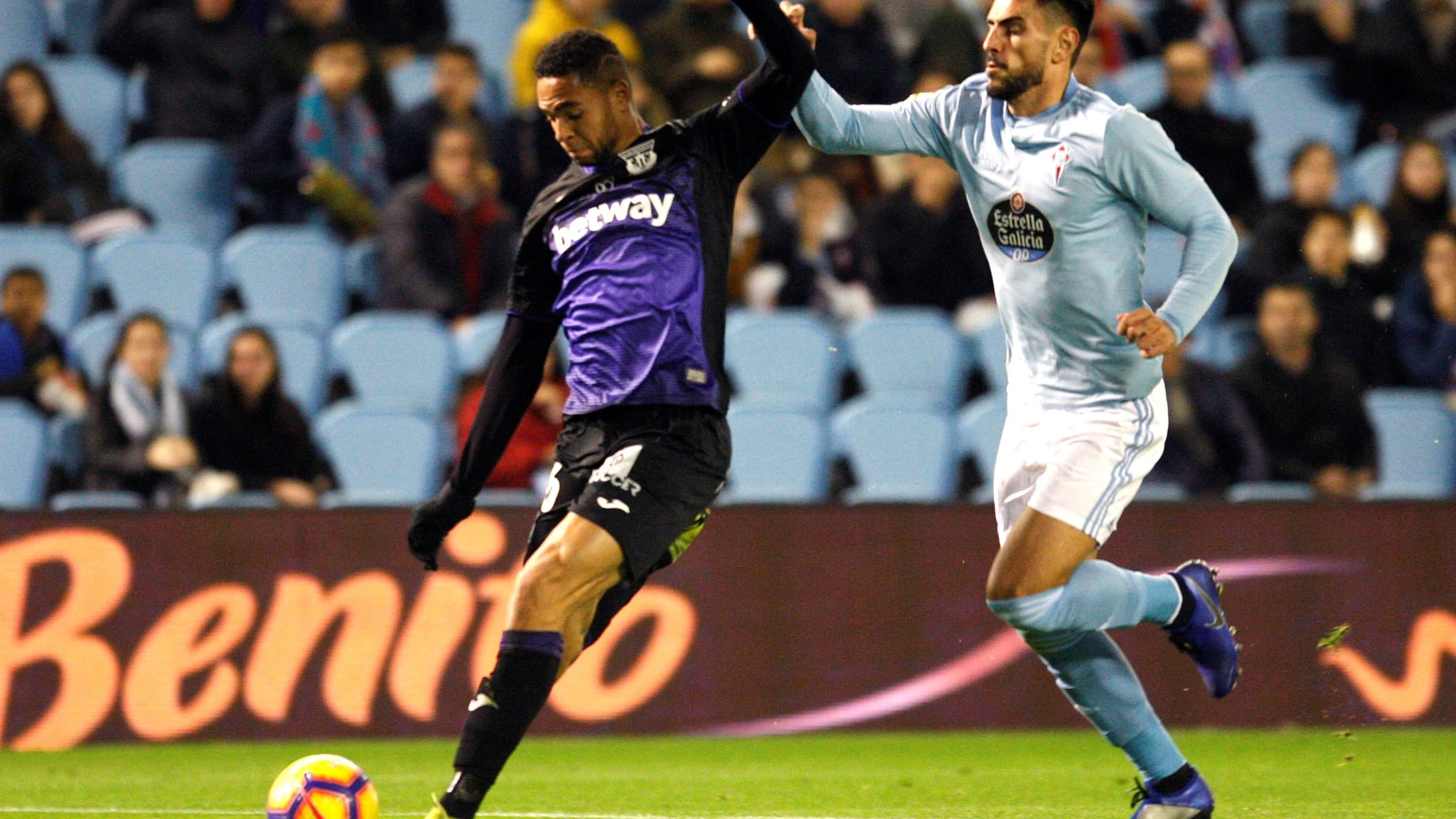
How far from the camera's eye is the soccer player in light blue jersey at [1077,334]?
5066 mm

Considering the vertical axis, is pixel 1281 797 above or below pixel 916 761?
above

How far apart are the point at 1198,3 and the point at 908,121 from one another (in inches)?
328

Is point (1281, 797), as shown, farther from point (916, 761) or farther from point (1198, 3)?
point (1198, 3)

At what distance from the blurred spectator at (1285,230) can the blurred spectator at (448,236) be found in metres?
3.95

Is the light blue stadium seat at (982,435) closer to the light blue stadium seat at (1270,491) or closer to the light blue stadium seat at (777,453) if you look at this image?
the light blue stadium seat at (777,453)

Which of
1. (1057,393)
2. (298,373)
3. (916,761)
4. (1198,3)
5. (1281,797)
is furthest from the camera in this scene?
(1198,3)

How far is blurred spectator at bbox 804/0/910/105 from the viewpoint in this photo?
38.4 feet

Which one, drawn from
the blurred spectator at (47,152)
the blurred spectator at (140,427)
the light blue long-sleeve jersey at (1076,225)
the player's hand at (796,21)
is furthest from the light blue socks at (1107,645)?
the blurred spectator at (47,152)

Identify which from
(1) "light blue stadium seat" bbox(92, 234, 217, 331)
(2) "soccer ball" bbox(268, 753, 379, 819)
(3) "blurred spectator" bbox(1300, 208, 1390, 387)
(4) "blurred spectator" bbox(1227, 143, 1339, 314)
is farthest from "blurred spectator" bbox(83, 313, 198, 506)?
(3) "blurred spectator" bbox(1300, 208, 1390, 387)

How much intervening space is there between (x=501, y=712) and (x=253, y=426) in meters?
5.02

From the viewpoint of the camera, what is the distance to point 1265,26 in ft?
44.1

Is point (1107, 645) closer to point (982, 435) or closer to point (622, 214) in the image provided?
point (622, 214)

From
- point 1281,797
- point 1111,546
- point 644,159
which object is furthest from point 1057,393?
point 1111,546

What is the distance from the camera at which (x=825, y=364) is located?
1022 centimetres
